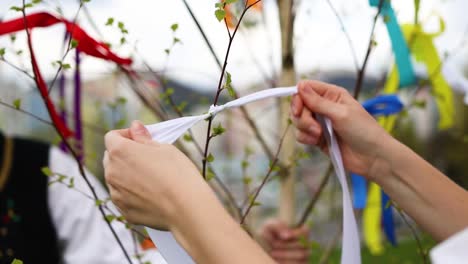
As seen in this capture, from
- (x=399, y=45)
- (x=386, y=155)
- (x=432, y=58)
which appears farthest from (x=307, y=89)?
(x=432, y=58)

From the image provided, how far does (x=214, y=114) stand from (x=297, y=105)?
0.60 ft

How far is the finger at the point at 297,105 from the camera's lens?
935 mm

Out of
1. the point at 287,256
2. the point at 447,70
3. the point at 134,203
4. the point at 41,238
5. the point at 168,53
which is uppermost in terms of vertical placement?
the point at 168,53

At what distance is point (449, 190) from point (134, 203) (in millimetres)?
434

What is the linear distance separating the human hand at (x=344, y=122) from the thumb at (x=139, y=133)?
0.81ft

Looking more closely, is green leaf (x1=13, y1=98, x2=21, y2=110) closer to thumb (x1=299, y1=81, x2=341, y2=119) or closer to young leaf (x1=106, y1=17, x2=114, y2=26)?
young leaf (x1=106, y1=17, x2=114, y2=26)

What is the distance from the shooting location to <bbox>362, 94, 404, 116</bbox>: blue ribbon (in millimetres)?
1077

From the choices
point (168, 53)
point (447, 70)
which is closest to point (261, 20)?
point (447, 70)

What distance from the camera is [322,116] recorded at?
0.94 m

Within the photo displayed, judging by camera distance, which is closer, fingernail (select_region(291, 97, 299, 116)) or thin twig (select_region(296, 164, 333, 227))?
fingernail (select_region(291, 97, 299, 116))

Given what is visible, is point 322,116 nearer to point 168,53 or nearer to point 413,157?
point 413,157

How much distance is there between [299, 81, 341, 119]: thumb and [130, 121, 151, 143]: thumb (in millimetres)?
249

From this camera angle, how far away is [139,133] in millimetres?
770

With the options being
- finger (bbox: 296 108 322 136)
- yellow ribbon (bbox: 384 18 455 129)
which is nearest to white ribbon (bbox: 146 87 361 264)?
finger (bbox: 296 108 322 136)
